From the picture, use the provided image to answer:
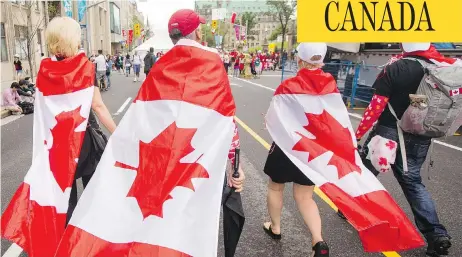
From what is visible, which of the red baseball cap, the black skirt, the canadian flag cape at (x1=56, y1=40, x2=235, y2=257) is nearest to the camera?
the canadian flag cape at (x1=56, y1=40, x2=235, y2=257)

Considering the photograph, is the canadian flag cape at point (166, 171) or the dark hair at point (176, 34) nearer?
the canadian flag cape at point (166, 171)

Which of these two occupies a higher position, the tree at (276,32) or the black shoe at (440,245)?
the tree at (276,32)

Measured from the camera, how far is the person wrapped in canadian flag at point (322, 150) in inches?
118

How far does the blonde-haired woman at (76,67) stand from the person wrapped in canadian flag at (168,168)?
706 mm

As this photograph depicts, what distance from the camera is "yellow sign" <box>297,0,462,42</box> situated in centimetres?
255

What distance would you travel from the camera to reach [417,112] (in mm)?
3229

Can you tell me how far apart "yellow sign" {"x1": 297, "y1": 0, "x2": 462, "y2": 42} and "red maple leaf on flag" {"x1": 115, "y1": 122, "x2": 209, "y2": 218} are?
1.03m

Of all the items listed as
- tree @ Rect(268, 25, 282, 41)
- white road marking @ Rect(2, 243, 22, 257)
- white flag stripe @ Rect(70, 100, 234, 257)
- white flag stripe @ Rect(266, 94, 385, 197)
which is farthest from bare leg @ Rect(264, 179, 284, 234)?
tree @ Rect(268, 25, 282, 41)

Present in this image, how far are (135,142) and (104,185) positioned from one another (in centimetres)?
30

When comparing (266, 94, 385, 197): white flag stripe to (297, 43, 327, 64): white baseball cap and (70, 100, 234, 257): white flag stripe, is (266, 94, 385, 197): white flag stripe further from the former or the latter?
(70, 100, 234, 257): white flag stripe

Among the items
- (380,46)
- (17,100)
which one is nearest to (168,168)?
(380,46)

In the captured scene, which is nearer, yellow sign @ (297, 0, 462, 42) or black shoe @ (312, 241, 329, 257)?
yellow sign @ (297, 0, 462, 42)

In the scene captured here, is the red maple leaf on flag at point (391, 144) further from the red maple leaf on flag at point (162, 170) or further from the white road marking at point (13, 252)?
the white road marking at point (13, 252)

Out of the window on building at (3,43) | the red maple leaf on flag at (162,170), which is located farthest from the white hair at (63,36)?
the window on building at (3,43)
